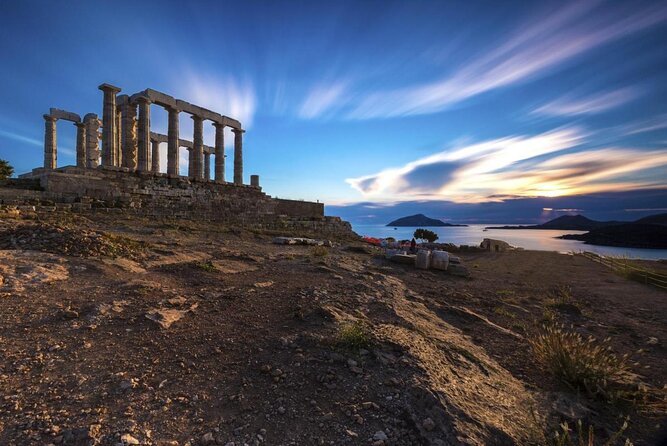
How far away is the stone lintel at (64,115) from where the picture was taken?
78.7ft

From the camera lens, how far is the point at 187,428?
116 inches

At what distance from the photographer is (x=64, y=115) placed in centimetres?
2417

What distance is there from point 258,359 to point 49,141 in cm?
2996

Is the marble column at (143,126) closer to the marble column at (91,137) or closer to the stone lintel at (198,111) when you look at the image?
the stone lintel at (198,111)

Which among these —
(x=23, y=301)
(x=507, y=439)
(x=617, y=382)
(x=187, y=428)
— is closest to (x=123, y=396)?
(x=187, y=428)

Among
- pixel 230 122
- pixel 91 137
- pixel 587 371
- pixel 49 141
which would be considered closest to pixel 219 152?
pixel 230 122

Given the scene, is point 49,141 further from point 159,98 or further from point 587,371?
point 587,371

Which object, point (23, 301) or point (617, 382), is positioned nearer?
point (617, 382)

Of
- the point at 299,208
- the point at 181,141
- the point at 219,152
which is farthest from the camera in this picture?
the point at 181,141

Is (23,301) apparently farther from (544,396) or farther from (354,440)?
(544,396)

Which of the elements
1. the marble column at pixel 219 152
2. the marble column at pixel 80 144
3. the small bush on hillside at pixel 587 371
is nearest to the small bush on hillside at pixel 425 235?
the marble column at pixel 219 152

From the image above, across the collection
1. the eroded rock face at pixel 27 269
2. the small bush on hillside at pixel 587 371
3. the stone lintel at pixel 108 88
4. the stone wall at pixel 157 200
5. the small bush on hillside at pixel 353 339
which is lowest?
the small bush on hillside at pixel 587 371

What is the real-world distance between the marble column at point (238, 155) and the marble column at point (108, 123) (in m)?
9.71

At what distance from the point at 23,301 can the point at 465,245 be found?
1068 inches
